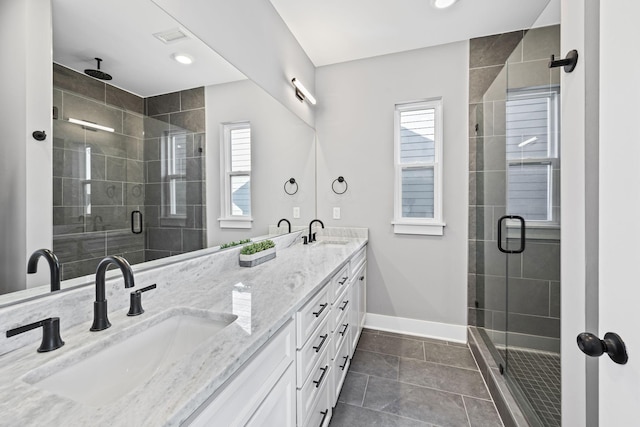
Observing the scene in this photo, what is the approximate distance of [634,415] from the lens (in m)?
0.56

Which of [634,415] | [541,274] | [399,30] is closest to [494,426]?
[541,274]

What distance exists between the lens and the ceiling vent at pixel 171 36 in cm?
122

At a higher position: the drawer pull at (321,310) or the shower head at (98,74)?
the shower head at (98,74)

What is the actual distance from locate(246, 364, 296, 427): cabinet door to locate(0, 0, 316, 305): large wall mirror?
0.74 meters

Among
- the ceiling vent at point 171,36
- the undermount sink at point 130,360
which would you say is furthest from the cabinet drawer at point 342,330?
the ceiling vent at point 171,36

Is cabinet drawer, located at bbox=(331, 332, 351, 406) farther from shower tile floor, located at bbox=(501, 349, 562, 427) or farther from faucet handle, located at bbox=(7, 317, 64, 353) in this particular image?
faucet handle, located at bbox=(7, 317, 64, 353)

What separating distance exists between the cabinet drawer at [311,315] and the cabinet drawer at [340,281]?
120 millimetres

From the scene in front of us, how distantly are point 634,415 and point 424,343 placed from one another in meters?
2.13

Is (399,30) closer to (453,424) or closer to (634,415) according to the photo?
(634,415)

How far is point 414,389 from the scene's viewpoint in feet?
6.17

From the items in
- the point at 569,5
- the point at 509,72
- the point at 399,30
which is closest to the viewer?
the point at 569,5

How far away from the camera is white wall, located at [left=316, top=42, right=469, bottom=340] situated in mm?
2547

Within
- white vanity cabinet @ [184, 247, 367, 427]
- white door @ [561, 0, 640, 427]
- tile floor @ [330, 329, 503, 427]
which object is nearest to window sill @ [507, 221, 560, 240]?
white door @ [561, 0, 640, 427]

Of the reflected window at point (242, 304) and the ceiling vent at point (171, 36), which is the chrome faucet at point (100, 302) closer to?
the reflected window at point (242, 304)
